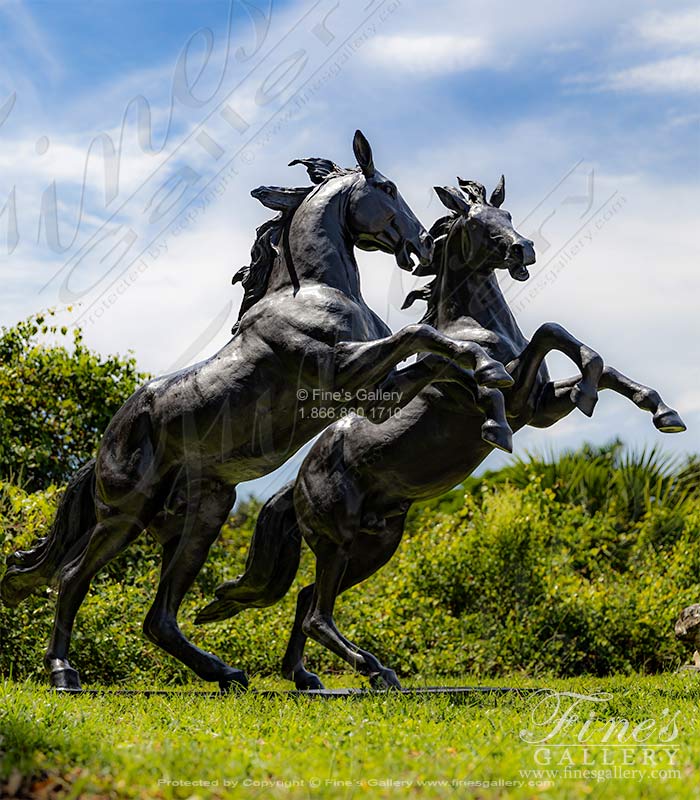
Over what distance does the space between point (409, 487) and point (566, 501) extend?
7821 mm

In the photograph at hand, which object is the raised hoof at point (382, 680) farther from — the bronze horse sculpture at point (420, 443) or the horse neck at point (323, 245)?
the horse neck at point (323, 245)

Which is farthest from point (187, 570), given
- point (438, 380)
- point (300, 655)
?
point (438, 380)

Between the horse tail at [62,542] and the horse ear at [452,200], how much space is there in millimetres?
2916

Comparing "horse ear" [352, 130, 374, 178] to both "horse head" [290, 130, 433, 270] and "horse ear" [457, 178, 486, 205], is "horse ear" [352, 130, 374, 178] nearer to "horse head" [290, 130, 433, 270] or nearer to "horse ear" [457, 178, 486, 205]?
"horse head" [290, 130, 433, 270]

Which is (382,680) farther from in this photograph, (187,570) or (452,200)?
(452,200)

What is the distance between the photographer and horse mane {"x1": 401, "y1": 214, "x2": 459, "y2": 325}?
6684 millimetres

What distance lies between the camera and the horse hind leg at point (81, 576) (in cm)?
604

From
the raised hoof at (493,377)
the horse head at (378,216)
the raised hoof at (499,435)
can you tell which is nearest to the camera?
the raised hoof at (493,377)

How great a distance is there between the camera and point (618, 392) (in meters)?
5.98

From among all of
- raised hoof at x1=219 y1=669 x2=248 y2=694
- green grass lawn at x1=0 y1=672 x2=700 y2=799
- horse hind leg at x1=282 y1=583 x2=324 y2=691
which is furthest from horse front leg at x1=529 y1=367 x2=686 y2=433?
raised hoof at x1=219 y1=669 x2=248 y2=694

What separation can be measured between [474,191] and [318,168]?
1.10 m

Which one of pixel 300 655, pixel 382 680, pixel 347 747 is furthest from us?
pixel 300 655

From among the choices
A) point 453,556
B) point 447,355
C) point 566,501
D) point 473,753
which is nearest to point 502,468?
point 566,501

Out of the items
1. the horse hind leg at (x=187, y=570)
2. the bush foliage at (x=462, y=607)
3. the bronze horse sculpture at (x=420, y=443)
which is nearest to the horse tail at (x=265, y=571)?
the bronze horse sculpture at (x=420, y=443)
